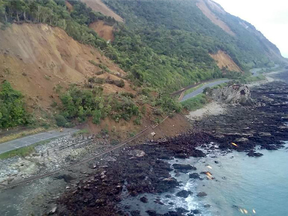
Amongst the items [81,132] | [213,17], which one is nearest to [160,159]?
[81,132]

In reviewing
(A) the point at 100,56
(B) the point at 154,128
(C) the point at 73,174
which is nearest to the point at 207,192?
(C) the point at 73,174

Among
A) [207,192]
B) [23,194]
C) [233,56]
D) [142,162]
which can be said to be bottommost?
[23,194]

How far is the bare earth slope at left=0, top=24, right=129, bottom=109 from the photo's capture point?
3266cm

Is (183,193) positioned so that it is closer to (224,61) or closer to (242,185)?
(242,185)

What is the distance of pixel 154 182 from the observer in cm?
2556

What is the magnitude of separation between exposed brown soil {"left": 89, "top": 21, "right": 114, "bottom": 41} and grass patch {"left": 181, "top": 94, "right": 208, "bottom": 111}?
22638 millimetres

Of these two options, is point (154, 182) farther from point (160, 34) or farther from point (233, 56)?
point (233, 56)

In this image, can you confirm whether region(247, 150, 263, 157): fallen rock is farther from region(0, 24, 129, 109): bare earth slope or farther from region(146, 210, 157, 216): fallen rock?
region(0, 24, 129, 109): bare earth slope

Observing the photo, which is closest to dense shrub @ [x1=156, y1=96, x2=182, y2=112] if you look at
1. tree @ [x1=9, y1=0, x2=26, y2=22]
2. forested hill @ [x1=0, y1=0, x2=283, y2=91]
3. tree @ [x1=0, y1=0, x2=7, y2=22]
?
forested hill @ [x1=0, y1=0, x2=283, y2=91]

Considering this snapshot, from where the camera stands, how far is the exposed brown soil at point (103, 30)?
6500 centimetres

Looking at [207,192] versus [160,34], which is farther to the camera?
[160,34]

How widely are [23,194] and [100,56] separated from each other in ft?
103

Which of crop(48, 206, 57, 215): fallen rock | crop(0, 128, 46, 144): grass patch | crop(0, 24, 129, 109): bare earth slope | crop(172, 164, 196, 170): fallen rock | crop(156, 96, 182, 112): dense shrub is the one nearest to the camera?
crop(48, 206, 57, 215): fallen rock

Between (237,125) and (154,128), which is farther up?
(237,125)
